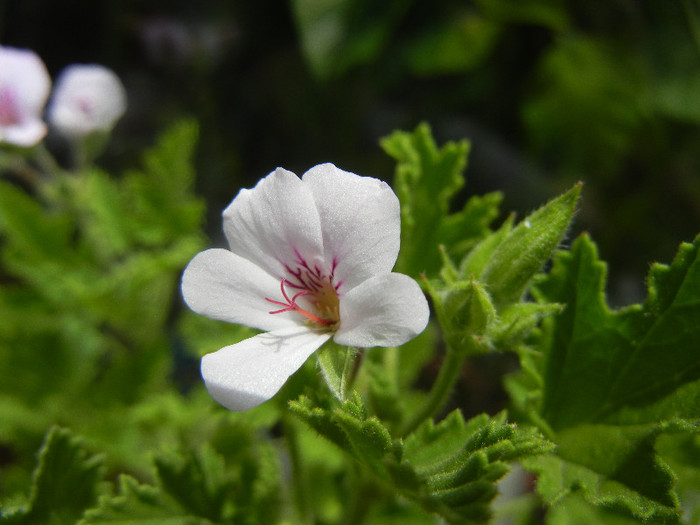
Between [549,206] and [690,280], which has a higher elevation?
[549,206]

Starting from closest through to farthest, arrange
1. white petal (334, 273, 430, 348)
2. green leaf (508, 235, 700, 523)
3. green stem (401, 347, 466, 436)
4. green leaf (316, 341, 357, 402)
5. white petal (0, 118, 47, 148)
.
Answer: white petal (334, 273, 430, 348), green leaf (316, 341, 357, 402), green leaf (508, 235, 700, 523), green stem (401, 347, 466, 436), white petal (0, 118, 47, 148)

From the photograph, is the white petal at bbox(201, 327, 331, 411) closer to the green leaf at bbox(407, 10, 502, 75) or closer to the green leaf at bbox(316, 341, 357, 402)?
the green leaf at bbox(316, 341, 357, 402)

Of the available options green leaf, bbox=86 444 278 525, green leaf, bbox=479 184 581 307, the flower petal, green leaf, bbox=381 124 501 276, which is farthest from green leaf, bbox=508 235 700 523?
the flower petal

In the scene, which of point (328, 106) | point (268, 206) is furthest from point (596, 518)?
point (328, 106)

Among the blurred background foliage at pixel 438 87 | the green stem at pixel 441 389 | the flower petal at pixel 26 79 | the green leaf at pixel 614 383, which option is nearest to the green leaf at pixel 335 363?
the green stem at pixel 441 389

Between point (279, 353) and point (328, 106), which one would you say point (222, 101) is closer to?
point (328, 106)
